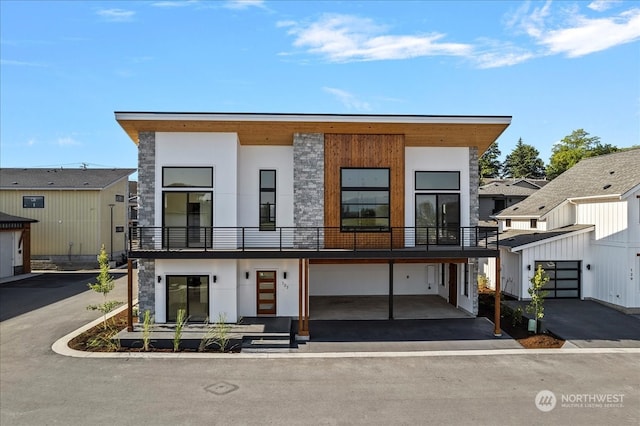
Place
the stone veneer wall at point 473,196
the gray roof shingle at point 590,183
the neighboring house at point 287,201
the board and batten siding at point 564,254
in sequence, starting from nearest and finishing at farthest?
the neighboring house at point 287,201
the stone veneer wall at point 473,196
the gray roof shingle at point 590,183
the board and batten siding at point 564,254

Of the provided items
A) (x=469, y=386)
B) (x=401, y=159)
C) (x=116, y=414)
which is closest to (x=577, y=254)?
(x=401, y=159)

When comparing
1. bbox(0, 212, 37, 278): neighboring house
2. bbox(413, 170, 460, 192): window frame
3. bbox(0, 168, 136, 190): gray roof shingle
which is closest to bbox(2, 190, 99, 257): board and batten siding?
bbox(0, 168, 136, 190): gray roof shingle

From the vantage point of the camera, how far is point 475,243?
13648 mm

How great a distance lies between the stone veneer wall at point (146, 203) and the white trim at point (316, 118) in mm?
1021

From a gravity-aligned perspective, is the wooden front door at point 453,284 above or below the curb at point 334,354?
above

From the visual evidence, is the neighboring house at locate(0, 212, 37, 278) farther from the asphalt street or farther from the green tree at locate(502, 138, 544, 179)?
the green tree at locate(502, 138, 544, 179)

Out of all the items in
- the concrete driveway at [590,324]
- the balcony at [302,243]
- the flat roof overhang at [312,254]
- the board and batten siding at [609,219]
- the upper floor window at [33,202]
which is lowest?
the concrete driveway at [590,324]

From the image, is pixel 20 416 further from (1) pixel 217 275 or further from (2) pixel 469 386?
(2) pixel 469 386

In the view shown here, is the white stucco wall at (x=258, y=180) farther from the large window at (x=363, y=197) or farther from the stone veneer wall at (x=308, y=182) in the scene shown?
the large window at (x=363, y=197)

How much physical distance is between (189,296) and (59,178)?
2291cm

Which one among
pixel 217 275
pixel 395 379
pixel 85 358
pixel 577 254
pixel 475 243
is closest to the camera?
pixel 395 379

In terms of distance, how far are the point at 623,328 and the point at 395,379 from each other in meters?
8.86

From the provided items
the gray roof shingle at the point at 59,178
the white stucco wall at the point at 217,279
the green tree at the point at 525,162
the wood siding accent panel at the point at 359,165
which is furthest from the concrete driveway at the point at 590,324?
the green tree at the point at 525,162

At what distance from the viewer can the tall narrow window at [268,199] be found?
43.9 ft
